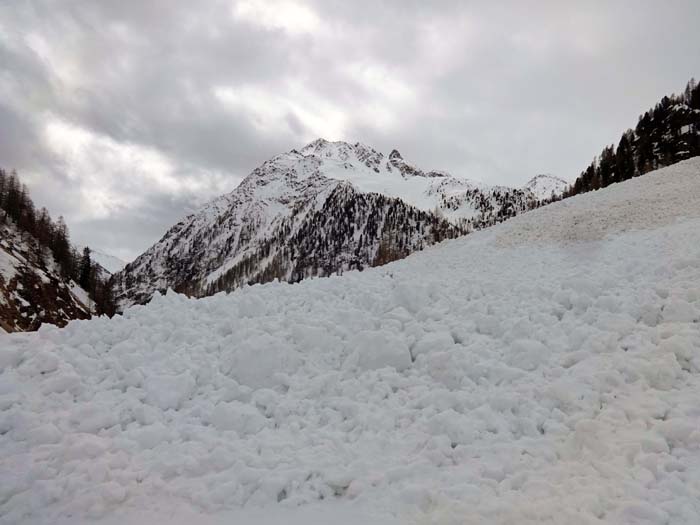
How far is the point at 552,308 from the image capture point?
1037 cm

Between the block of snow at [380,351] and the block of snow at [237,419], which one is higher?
the block of snow at [380,351]

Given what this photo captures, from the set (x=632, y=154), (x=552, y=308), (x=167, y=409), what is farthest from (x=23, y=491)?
(x=632, y=154)

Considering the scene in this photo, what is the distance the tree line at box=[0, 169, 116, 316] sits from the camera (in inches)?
3413

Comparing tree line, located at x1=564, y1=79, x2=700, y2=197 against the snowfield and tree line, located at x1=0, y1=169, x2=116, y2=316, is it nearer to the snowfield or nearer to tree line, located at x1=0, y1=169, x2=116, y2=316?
the snowfield

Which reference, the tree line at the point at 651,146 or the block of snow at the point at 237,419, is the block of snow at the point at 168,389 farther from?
the tree line at the point at 651,146

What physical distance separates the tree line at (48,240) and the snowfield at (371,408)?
8543 cm

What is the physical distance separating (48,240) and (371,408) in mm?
102007

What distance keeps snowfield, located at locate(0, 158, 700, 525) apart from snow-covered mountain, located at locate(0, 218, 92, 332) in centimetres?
5071

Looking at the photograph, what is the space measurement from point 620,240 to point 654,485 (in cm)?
1349

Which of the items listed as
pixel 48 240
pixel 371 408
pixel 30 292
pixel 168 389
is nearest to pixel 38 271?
pixel 30 292

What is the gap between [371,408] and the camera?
24.5ft

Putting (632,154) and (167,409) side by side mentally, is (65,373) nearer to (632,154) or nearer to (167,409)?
(167,409)

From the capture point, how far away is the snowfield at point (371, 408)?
5.39 metres

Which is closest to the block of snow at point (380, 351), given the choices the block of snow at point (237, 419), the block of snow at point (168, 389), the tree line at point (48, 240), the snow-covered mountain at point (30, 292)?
the block of snow at point (237, 419)
